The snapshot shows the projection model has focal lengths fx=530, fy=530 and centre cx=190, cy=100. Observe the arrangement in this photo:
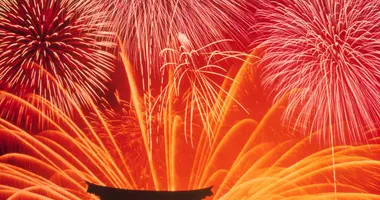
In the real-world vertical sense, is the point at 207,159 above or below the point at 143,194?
below

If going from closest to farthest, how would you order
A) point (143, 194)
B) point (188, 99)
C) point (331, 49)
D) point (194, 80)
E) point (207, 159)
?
point (143, 194) < point (331, 49) < point (194, 80) < point (188, 99) < point (207, 159)

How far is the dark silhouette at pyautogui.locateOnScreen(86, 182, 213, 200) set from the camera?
18.8 ft

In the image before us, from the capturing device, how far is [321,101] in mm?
9719

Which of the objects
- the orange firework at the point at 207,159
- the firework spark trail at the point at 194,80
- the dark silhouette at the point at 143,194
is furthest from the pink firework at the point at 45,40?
the dark silhouette at the point at 143,194

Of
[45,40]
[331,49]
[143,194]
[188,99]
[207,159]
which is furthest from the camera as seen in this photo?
[207,159]

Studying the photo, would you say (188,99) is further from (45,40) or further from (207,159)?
(45,40)

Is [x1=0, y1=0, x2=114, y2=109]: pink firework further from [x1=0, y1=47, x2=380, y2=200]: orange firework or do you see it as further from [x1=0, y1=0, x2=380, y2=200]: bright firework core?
[x1=0, y1=47, x2=380, y2=200]: orange firework

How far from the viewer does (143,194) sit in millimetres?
5734

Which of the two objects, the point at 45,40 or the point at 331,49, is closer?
the point at 331,49

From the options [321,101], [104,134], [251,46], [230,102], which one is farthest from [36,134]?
[321,101]

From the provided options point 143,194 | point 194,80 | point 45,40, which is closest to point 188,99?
point 194,80

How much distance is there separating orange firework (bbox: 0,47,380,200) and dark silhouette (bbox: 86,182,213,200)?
5.00m

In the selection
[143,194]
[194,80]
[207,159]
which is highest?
[194,80]

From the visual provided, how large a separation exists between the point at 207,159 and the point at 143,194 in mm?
7104
